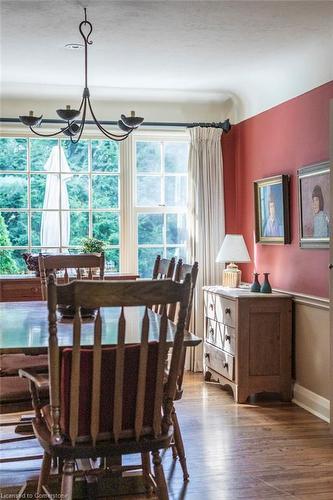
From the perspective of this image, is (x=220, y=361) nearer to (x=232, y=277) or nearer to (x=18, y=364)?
(x=232, y=277)

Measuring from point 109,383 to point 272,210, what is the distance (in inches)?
121

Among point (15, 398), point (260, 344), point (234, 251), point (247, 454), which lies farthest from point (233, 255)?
point (15, 398)

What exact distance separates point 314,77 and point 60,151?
7.96ft

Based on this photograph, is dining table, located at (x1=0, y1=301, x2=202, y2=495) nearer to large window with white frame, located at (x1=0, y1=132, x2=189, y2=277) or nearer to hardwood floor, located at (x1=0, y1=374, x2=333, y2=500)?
hardwood floor, located at (x1=0, y1=374, x2=333, y2=500)

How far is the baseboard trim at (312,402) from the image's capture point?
412cm

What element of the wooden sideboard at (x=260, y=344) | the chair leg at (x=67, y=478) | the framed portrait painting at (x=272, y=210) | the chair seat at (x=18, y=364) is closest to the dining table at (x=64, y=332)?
the chair seat at (x=18, y=364)

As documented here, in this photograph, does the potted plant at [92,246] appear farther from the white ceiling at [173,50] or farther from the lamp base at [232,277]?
the white ceiling at [173,50]

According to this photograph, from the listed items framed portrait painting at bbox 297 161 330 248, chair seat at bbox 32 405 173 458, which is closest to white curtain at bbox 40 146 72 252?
framed portrait painting at bbox 297 161 330 248

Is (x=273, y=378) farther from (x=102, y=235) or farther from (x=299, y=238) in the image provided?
(x=102, y=235)

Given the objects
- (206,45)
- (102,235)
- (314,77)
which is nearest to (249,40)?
(206,45)

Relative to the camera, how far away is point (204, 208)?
18.7 feet

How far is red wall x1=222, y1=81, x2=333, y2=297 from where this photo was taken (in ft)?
13.9

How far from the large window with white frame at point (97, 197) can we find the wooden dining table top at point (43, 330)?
2.15 m

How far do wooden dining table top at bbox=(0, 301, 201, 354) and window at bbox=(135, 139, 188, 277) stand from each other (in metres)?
2.34
